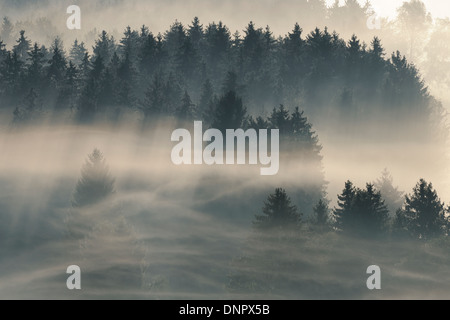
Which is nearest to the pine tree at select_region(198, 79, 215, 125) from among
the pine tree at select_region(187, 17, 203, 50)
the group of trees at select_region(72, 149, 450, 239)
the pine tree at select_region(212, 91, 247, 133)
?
the pine tree at select_region(212, 91, 247, 133)

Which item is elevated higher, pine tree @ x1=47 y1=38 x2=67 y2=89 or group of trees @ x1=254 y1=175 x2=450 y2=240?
pine tree @ x1=47 y1=38 x2=67 y2=89

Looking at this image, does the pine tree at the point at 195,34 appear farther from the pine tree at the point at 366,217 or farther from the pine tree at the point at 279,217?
the pine tree at the point at 279,217

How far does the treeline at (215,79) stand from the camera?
125 m

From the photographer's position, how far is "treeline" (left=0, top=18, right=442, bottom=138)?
125 m

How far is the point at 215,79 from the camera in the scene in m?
149

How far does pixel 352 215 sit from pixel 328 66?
7741 centimetres

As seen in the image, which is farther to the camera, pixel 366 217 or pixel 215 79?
pixel 215 79

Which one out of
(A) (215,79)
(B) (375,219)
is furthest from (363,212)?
(A) (215,79)

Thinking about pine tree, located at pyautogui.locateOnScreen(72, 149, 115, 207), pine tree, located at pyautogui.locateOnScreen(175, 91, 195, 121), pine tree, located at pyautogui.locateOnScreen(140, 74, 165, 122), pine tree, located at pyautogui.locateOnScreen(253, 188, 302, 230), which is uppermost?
pine tree, located at pyautogui.locateOnScreen(140, 74, 165, 122)

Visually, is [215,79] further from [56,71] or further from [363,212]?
[363,212]

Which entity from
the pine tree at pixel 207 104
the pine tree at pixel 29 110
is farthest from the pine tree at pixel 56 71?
the pine tree at pixel 207 104

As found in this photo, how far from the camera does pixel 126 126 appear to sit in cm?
12581

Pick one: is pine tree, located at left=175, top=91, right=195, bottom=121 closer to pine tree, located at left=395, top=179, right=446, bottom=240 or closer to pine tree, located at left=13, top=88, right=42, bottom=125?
pine tree, located at left=13, top=88, right=42, bottom=125
